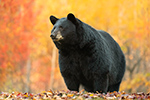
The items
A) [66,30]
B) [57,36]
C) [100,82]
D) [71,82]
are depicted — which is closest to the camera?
[57,36]

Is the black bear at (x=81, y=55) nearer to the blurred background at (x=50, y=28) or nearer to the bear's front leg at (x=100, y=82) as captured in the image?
the bear's front leg at (x=100, y=82)

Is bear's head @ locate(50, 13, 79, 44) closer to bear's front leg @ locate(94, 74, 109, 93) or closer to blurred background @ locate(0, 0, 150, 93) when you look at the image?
bear's front leg @ locate(94, 74, 109, 93)

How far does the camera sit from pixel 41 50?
2672cm

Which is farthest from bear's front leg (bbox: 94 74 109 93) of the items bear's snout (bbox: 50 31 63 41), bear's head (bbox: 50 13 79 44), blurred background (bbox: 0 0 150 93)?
blurred background (bbox: 0 0 150 93)

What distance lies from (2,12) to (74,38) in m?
8.41

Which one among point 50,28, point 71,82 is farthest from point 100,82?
point 50,28

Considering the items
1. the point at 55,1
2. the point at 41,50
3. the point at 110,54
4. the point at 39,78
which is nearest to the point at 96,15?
the point at 55,1

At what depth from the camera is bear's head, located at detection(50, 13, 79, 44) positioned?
19.0 feet

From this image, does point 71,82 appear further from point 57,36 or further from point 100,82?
point 57,36

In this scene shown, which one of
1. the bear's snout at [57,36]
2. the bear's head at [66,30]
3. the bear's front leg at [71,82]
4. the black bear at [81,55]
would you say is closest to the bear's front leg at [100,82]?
the black bear at [81,55]

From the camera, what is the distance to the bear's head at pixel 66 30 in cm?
579

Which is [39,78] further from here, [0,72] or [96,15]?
[0,72]

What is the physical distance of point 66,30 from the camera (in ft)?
19.5

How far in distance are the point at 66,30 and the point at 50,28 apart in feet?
62.5
